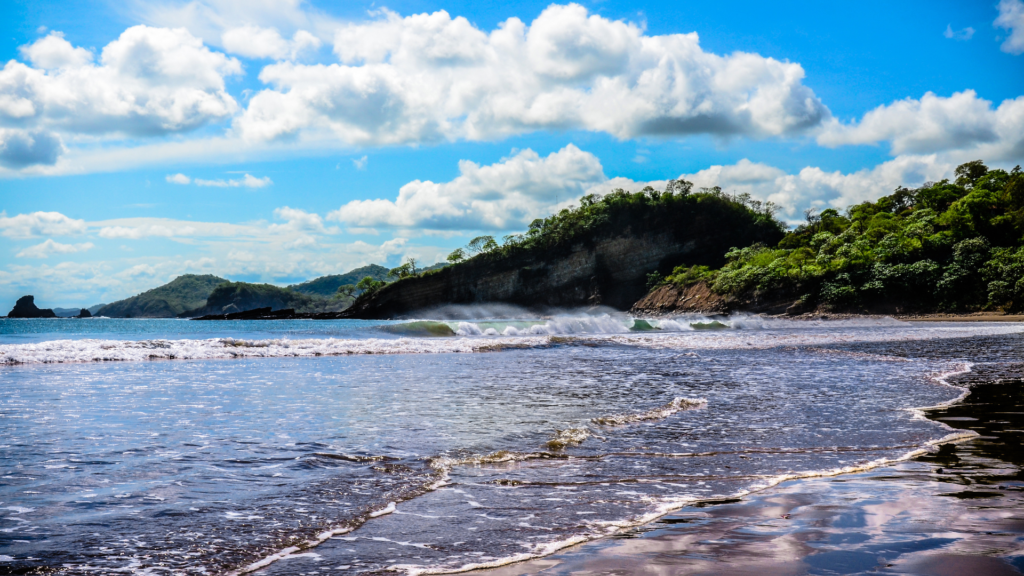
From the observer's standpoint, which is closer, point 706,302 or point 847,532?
point 847,532

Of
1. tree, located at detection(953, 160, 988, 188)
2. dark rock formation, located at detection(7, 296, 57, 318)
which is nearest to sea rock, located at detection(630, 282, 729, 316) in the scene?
tree, located at detection(953, 160, 988, 188)

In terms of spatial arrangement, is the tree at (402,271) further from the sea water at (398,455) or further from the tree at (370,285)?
the sea water at (398,455)

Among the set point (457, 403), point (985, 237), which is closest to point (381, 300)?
point (985, 237)

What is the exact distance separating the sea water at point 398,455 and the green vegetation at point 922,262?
40390 mm

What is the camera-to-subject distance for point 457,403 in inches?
396

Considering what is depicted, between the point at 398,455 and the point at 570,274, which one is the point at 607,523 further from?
the point at 570,274

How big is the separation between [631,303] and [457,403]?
8347 cm

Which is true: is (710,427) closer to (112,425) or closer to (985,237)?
(112,425)

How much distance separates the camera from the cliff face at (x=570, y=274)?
92875mm

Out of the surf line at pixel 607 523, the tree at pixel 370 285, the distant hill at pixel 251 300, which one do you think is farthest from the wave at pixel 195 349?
the distant hill at pixel 251 300

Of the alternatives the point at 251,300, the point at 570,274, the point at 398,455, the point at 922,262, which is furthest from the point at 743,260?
the point at 251,300

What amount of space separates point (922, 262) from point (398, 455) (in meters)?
56.0

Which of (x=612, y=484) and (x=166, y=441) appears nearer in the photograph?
(x=612, y=484)

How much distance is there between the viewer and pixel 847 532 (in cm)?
395
